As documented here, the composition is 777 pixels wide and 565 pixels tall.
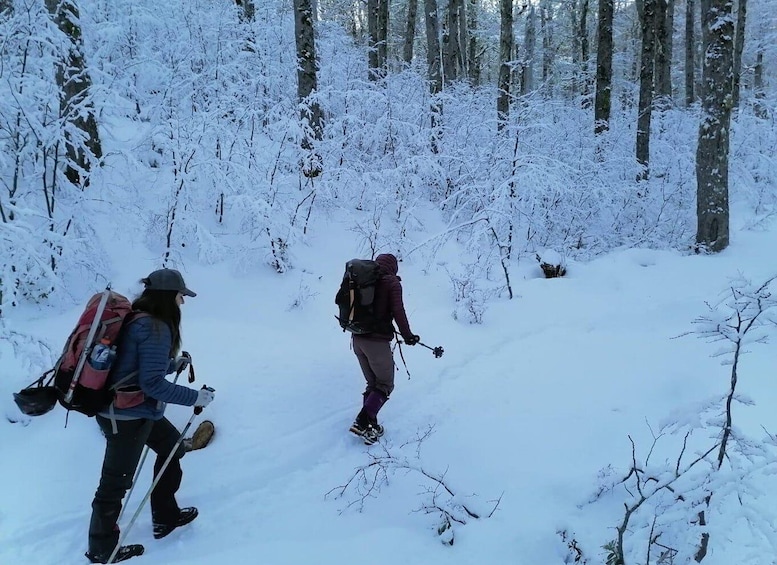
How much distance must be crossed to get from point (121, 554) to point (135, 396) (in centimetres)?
106

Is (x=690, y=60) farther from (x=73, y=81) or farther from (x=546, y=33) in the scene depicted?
(x=73, y=81)

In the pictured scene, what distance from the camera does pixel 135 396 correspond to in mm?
3107

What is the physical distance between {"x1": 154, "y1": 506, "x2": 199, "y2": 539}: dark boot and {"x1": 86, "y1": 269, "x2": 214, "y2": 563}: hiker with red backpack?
3 centimetres

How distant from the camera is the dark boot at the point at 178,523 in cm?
341

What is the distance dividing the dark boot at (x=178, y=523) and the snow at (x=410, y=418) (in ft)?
0.16

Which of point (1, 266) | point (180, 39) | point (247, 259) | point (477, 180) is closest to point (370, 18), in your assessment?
point (180, 39)

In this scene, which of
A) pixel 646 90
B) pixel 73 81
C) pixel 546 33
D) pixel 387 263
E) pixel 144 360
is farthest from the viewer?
pixel 546 33

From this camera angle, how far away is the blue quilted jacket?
3.01 metres

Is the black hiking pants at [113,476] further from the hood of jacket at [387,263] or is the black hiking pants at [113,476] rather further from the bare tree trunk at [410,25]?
the bare tree trunk at [410,25]

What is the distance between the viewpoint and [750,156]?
11.5 meters

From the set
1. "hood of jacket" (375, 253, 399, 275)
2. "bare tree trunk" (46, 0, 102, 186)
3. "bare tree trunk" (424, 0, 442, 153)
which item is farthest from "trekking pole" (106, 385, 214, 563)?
"bare tree trunk" (424, 0, 442, 153)

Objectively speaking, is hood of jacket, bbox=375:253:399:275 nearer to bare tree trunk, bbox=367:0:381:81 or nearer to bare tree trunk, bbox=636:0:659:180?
bare tree trunk, bbox=636:0:659:180

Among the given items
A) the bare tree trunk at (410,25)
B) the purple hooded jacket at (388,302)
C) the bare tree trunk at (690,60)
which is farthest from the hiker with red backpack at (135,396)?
the bare tree trunk at (690,60)

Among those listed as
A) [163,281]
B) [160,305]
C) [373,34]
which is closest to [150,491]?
[160,305]
